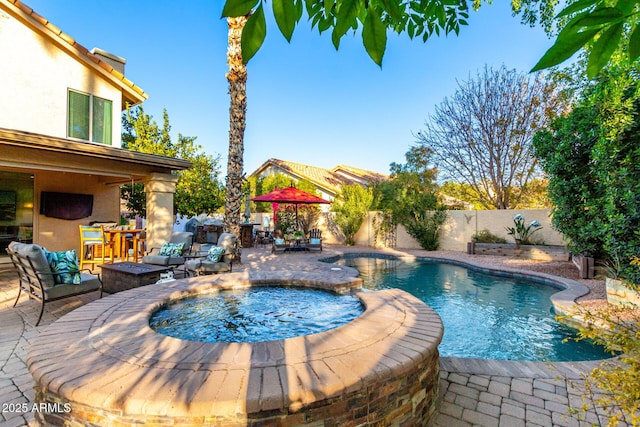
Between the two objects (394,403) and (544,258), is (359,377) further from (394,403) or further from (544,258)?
(544,258)

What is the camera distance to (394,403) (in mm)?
A: 2264

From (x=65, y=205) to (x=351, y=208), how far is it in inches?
468

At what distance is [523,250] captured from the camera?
1248 centimetres

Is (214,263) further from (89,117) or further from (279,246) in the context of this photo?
(89,117)

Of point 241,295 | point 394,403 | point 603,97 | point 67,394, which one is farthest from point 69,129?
point 603,97

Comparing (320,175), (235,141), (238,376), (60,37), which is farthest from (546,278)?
(320,175)

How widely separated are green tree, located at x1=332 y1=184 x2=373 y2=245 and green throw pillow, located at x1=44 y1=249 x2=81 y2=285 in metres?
12.7

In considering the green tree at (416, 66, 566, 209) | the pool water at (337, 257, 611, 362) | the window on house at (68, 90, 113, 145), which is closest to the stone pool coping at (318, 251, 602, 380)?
the pool water at (337, 257, 611, 362)

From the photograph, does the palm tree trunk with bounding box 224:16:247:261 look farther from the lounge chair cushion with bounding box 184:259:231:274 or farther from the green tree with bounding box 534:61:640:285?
the green tree with bounding box 534:61:640:285

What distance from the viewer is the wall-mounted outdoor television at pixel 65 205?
9.82 meters

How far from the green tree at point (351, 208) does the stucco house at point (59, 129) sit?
898 centimetres

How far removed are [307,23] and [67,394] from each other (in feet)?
8.73

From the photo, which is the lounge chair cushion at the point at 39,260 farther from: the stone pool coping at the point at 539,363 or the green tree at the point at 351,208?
the green tree at the point at 351,208

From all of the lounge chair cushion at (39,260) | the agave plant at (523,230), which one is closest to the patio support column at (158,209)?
the lounge chair cushion at (39,260)
